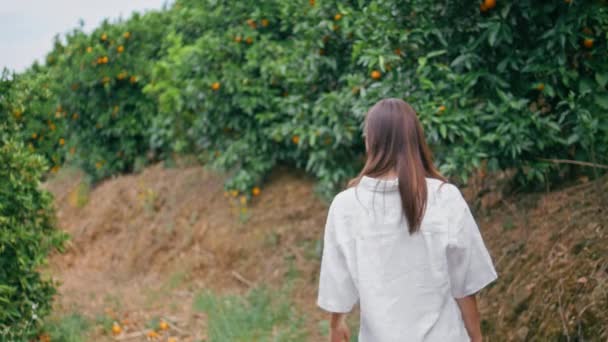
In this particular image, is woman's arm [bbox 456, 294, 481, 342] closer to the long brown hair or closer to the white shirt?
the white shirt

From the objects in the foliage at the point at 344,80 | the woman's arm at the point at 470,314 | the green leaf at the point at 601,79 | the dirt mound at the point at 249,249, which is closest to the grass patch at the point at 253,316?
the dirt mound at the point at 249,249

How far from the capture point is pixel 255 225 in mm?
7578

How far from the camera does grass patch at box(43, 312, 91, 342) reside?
5.85m

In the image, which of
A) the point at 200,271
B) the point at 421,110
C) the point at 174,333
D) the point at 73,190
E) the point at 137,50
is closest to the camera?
the point at 421,110

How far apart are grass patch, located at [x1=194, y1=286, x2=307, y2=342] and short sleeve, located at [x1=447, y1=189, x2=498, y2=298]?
3188mm

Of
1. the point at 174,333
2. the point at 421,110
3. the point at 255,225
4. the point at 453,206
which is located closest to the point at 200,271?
the point at 255,225

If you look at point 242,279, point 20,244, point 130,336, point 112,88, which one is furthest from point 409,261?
point 112,88

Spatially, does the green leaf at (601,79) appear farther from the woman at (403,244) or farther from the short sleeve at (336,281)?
the short sleeve at (336,281)

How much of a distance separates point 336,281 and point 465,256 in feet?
1.59

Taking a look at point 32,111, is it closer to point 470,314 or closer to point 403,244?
point 403,244

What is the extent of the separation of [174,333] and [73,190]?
5.76m

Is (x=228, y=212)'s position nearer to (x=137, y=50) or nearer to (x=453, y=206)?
(x=137, y=50)

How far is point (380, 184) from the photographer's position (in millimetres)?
2734

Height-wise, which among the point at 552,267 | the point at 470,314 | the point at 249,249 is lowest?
the point at 249,249
